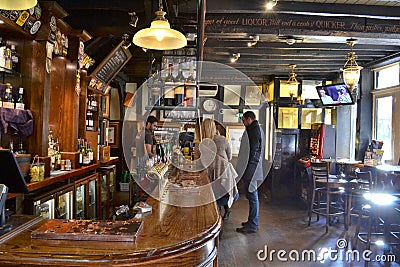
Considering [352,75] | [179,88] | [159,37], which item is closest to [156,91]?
[179,88]

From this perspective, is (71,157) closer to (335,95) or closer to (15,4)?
(15,4)

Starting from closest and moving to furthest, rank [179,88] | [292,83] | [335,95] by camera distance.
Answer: [179,88], [335,95], [292,83]

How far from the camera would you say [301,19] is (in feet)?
15.1

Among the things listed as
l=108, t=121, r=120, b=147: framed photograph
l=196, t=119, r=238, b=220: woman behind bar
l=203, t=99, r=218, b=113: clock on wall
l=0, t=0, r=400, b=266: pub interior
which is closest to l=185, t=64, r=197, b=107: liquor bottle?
l=0, t=0, r=400, b=266: pub interior

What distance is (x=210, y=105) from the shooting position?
9758mm

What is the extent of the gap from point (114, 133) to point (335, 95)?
5.21m

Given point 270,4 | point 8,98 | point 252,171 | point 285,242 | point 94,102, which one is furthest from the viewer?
point 94,102

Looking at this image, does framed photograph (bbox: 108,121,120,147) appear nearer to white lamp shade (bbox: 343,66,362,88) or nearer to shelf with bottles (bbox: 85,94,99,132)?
shelf with bottles (bbox: 85,94,99,132)

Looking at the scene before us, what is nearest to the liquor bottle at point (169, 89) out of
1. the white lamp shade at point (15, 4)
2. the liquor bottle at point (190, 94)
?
the liquor bottle at point (190, 94)

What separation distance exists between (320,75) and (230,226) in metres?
4.76

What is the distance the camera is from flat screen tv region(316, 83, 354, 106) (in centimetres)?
707

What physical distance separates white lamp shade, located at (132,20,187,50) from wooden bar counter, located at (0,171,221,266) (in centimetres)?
155

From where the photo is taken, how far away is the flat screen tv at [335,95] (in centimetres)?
707

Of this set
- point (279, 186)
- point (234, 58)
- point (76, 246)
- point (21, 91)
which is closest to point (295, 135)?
point (279, 186)
